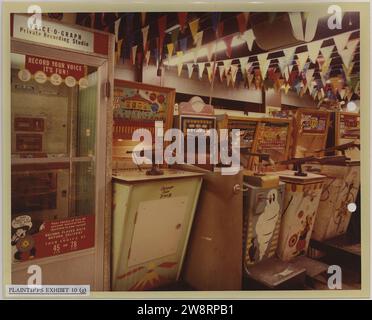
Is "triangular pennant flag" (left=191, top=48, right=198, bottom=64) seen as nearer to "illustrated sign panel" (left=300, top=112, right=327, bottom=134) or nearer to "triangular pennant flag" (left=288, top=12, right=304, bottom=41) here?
"triangular pennant flag" (left=288, top=12, right=304, bottom=41)

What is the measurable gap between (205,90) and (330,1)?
1.13m

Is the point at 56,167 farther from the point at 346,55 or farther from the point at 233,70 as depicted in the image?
the point at 346,55

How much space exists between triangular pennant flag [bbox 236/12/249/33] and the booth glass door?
40.8 inches

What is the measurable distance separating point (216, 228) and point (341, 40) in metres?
1.69

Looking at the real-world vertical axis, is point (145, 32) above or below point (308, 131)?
above

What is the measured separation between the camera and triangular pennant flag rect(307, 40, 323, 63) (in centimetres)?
258

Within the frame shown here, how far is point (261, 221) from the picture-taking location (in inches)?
110

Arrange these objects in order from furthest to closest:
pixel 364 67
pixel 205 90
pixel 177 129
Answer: pixel 205 90
pixel 177 129
pixel 364 67

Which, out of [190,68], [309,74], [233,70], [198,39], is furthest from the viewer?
[233,70]

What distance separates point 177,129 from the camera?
2611mm

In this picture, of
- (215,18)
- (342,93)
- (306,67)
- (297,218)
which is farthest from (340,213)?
(215,18)

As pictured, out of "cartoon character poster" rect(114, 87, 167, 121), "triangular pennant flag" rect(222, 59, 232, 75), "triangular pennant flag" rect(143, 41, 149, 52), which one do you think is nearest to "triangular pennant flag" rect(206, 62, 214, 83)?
"triangular pennant flag" rect(222, 59, 232, 75)
